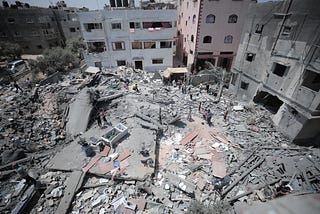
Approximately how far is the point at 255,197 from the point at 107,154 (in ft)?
25.6

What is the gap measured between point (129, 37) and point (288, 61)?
1724 cm

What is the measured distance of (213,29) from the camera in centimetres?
2009

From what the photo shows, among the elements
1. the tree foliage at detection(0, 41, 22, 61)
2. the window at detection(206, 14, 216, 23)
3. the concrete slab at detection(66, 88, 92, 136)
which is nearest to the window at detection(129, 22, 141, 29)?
the window at detection(206, 14, 216, 23)

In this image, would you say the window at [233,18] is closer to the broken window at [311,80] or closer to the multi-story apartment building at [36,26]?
the broken window at [311,80]

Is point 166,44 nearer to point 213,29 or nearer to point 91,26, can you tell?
point 213,29

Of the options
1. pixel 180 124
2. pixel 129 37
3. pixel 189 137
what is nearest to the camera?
pixel 189 137

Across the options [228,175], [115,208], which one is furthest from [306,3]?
[115,208]

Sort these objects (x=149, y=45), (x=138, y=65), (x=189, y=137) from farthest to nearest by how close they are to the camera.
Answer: (x=138, y=65), (x=149, y=45), (x=189, y=137)

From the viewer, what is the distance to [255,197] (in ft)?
24.4

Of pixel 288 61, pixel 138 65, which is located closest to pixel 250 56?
pixel 288 61

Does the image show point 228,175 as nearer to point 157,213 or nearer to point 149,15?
point 157,213

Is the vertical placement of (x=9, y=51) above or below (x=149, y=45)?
below

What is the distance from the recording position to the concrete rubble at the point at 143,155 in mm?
7031

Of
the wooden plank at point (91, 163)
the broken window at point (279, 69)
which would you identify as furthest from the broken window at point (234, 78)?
the wooden plank at point (91, 163)
